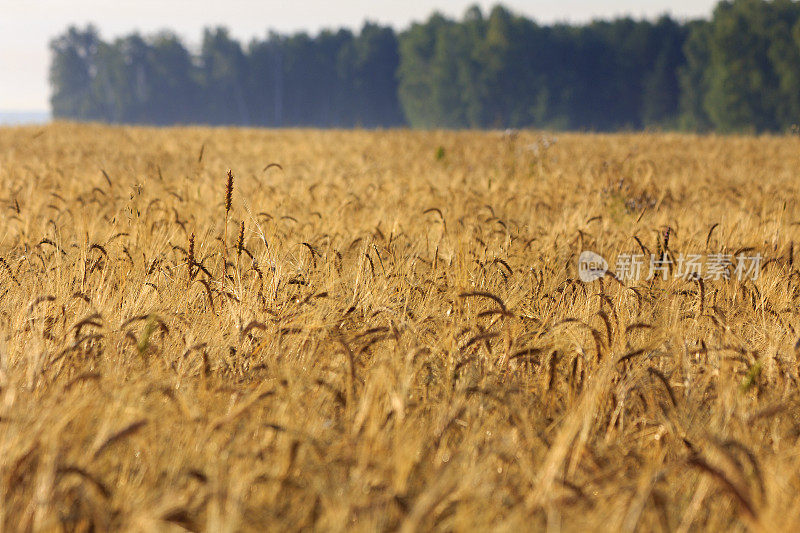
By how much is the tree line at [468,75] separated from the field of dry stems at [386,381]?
21.2m

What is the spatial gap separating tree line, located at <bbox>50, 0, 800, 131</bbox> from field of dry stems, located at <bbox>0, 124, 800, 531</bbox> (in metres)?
21.2

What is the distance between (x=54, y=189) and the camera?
4.55m

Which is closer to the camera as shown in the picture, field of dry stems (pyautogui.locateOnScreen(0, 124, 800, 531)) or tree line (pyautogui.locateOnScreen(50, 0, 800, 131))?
field of dry stems (pyautogui.locateOnScreen(0, 124, 800, 531))

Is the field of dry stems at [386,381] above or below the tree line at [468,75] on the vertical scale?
below

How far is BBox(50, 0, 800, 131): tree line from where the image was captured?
122ft

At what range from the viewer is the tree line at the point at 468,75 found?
122ft

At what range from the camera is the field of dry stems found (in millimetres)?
1185

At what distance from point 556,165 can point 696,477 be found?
6002 millimetres

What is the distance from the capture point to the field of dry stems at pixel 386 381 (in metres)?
1.18

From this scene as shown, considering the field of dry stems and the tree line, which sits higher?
the tree line

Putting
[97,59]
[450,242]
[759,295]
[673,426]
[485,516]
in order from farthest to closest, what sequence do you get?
[97,59] < [450,242] < [759,295] < [673,426] < [485,516]

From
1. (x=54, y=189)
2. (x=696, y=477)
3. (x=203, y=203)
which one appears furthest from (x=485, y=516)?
(x=54, y=189)

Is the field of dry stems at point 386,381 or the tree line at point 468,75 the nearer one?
the field of dry stems at point 386,381

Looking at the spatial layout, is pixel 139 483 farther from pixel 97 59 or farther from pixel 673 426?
pixel 97 59
